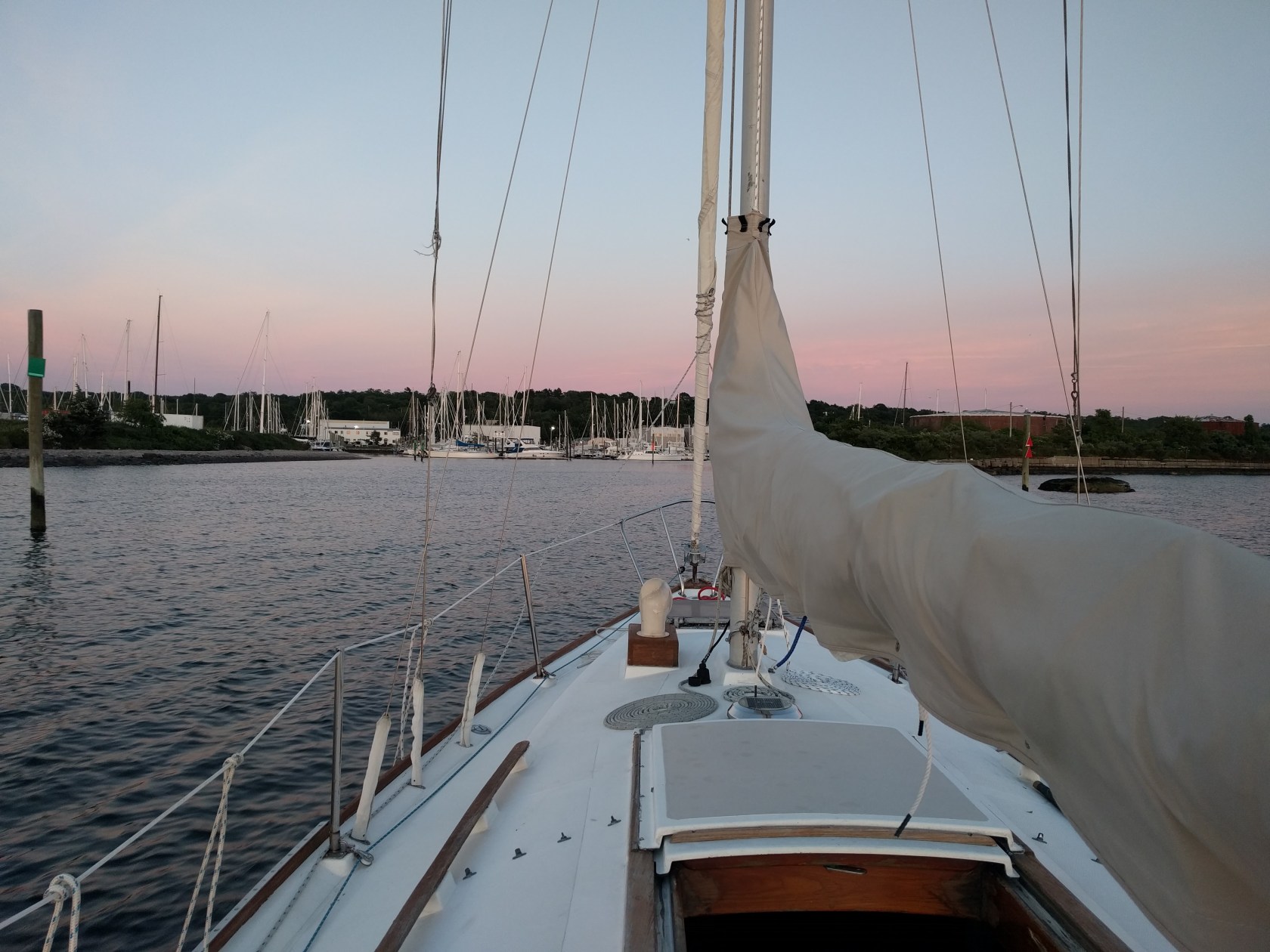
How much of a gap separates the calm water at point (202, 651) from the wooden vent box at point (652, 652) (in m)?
1.91

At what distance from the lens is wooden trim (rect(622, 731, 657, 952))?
73.4 inches

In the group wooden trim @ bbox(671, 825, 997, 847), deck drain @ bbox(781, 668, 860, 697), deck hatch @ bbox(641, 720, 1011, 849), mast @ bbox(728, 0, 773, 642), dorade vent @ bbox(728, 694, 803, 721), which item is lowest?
deck drain @ bbox(781, 668, 860, 697)

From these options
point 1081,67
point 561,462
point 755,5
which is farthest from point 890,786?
point 561,462

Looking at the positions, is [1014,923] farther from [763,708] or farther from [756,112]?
Result: [756,112]

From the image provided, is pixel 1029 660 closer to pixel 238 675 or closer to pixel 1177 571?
pixel 1177 571

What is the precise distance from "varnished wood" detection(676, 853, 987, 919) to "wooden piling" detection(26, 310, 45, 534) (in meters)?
20.1

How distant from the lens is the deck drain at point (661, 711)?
11.7ft

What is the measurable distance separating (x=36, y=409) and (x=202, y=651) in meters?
12.2

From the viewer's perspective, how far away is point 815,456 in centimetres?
216

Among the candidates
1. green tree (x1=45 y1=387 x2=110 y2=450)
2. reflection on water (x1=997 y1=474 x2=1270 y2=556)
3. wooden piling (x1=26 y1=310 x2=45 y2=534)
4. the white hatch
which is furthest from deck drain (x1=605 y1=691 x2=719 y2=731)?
green tree (x1=45 y1=387 x2=110 y2=450)

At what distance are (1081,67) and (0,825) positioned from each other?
8.17 metres

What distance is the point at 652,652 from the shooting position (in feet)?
14.9

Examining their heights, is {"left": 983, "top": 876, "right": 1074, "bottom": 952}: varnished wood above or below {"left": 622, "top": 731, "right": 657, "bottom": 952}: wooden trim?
below

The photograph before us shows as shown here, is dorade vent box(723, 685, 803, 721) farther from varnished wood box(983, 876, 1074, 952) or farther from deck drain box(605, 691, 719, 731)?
varnished wood box(983, 876, 1074, 952)
